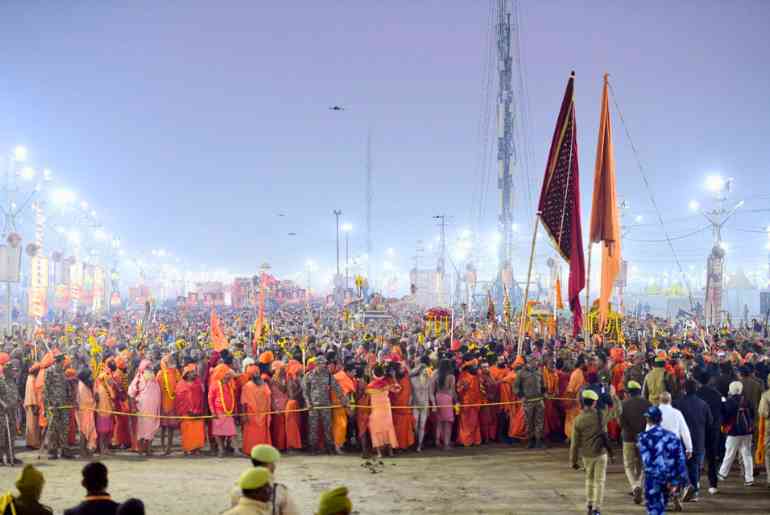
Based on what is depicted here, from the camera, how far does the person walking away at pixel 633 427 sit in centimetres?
898

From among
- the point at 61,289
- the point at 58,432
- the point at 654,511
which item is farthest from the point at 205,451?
the point at 61,289

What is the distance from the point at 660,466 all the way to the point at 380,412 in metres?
5.49

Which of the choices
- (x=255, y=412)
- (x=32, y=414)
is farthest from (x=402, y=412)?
(x=32, y=414)

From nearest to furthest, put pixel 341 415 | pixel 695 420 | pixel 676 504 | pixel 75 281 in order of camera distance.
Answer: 1. pixel 676 504
2. pixel 695 420
3. pixel 341 415
4. pixel 75 281

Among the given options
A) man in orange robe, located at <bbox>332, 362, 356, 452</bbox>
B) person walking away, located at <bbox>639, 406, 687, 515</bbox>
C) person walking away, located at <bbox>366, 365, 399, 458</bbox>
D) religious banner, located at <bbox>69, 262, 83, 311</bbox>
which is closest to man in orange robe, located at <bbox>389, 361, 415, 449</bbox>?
person walking away, located at <bbox>366, 365, 399, 458</bbox>

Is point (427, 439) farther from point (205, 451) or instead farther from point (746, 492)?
point (746, 492)

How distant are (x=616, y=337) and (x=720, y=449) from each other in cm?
1394

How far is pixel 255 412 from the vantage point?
12.0 metres

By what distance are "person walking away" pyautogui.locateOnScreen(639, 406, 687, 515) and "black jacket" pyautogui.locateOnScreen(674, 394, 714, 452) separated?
6.80ft

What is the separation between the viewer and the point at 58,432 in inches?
463

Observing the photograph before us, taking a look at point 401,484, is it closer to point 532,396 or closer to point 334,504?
point 532,396

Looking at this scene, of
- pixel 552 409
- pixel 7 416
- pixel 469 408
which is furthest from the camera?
pixel 552 409

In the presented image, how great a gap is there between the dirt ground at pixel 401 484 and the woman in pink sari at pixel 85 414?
1.54 ft

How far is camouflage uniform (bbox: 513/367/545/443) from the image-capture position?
12.8 meters
